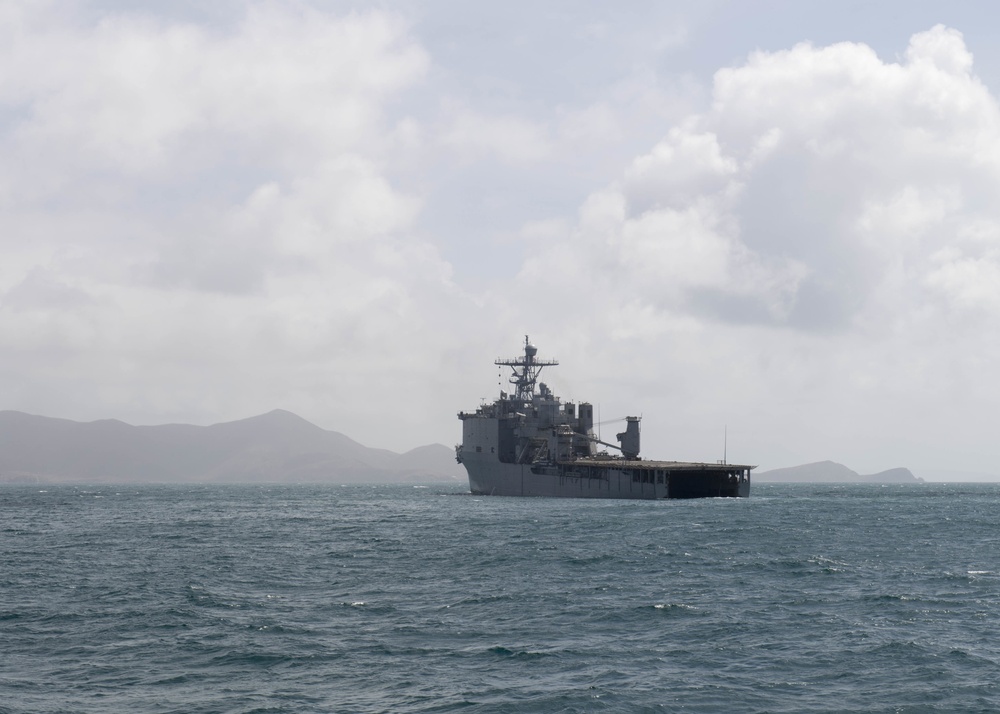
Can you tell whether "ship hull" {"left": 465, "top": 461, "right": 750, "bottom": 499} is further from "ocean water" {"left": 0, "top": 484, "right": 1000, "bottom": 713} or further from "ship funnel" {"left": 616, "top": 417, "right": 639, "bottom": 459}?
"ocean water" {"left": 0, "top": 484, "right": 1000, "bottom": 713}

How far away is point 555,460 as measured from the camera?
105438mm

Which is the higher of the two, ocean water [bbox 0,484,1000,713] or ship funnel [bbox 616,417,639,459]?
ship funnel [bbox 616,417,639,459]

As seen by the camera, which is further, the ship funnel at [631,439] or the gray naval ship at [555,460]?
the ship funnel at [631,439]

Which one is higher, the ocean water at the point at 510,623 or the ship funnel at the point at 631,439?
the ship funnel at the point at 631,439

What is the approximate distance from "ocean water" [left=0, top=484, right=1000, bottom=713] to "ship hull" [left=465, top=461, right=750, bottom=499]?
113ft

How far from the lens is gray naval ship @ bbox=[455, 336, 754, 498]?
95250 mm

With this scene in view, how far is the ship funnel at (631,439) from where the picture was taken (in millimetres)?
107688

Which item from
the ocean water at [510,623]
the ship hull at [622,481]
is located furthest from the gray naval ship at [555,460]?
the ocean water at [510,623]

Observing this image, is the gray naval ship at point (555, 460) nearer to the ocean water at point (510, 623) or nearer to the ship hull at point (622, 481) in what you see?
the ship hull at point (622, 481)

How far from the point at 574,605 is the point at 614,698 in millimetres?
11564

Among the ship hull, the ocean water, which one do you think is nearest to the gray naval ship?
the ship hull

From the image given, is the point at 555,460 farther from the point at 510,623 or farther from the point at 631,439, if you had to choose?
the point at 510,623

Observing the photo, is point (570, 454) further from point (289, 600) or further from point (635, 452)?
point (289, 600)

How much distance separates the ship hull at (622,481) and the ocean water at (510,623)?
1354 inches
